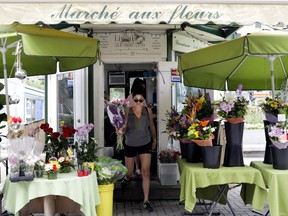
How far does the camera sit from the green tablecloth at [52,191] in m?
3.74

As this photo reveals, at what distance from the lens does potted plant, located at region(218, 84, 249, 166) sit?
446cm

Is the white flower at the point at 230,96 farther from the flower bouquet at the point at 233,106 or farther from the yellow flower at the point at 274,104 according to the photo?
the yellow flower at the point at 274,104

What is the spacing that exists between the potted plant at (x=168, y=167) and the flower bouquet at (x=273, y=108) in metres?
2.17

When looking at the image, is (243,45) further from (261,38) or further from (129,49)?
(129,49)

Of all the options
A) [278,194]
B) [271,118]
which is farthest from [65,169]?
[271,118]

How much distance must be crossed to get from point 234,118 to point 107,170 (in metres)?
1.62

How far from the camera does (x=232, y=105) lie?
4.43 meters

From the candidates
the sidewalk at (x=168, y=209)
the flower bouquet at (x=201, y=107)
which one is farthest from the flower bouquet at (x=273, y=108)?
the sidewalk at (x=168, y=209)

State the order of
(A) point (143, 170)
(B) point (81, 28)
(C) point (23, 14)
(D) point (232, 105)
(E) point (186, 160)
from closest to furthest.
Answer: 1. (C) point (23, 14)
2. (D) point (232, 105)
3. (E) point (186, 160)
4. (A) point (143, 170)
5. (B) point (81, 28)

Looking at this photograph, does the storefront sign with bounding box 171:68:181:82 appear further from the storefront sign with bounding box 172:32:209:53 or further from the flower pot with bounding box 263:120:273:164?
the flower pot with bounding box 263:120:273:164

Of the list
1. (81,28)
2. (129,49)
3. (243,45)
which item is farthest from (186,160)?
(81,28)

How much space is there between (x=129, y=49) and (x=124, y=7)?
117 inches

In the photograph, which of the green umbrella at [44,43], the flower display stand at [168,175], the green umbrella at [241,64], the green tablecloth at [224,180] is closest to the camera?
the green umbrella at [44,43]

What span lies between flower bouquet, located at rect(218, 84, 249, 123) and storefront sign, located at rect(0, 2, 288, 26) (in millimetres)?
1033
